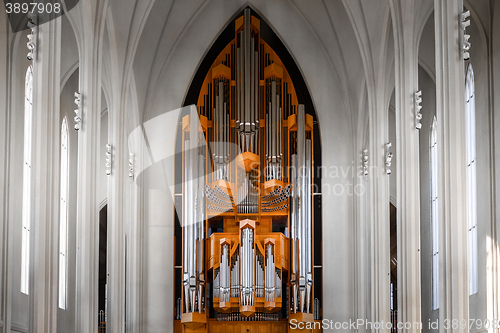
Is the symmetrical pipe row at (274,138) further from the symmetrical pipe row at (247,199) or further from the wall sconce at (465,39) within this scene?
the wall sconce at (465,39)

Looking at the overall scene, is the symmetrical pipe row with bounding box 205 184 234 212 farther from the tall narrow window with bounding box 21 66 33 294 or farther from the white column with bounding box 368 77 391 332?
the tall narrow window with bounding box 21 66 33 294

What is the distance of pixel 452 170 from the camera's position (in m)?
8.99

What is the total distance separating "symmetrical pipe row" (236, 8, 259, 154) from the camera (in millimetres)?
16375

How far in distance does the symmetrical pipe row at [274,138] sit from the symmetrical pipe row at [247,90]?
0.33m

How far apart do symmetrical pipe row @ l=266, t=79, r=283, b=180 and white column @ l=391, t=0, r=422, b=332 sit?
16.5ft

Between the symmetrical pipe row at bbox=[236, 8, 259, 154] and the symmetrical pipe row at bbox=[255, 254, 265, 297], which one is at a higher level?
the symmetrical pipe row at bbox=[236, 8, 259, 154]

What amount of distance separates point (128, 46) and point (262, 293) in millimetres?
6628

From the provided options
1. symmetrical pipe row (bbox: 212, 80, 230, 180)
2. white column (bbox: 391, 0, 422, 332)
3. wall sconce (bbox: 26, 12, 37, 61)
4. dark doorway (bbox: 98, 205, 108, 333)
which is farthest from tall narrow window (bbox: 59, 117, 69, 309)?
white column (bbox: 391, 0, 422, 332)

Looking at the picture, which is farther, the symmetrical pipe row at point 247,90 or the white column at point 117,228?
the symmetrical pipe row at point 247,90

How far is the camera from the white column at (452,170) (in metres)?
8.75

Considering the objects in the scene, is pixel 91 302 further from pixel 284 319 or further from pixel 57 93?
pixel 284 319

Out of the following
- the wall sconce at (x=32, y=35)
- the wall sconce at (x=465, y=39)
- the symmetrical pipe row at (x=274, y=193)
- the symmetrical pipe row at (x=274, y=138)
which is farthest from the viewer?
the symmetrical pipe row at (x=274, y=138)

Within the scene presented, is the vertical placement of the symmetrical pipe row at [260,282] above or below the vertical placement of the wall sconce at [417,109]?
below

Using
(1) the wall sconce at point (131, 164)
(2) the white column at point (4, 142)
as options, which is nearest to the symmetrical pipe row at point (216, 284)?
(1) the wall sconce at point (131, 164)
